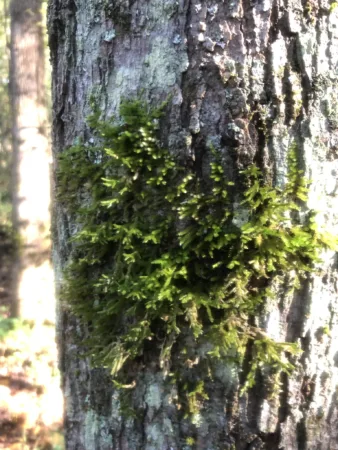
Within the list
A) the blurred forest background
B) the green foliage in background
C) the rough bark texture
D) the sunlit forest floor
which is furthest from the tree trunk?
the green foliage in background

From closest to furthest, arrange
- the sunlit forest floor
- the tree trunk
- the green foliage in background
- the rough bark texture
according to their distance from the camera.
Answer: the rough bark texture < the sunlit forest floor < the tree trunk < the green foliage in background

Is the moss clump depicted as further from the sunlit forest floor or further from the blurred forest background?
the blurred forest background

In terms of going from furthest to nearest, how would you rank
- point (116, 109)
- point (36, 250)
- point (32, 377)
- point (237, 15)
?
point (36, 250) < point (32, 377) < point (116, 109) < point (237, 15)

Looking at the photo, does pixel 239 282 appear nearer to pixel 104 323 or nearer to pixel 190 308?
pixel 190 308

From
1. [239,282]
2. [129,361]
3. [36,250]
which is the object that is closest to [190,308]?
[239,282]

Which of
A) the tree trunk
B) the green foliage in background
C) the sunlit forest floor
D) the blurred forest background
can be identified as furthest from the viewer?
the green foliage in background

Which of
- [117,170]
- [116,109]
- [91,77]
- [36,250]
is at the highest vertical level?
[36,250]

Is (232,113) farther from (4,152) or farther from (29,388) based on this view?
(4,152)
